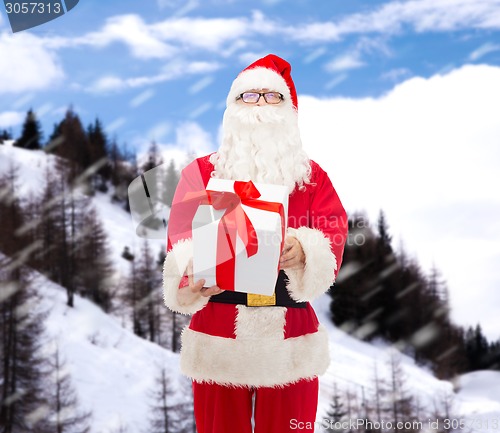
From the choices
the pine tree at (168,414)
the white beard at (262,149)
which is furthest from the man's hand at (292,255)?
→ the pine tree at (168,414)

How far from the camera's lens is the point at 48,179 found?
134 feet

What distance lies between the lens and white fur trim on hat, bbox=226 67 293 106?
3295 mm

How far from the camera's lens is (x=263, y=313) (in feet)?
9.64

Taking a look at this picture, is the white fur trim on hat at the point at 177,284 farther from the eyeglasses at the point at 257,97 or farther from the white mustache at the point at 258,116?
the eyeglasses at the point at 257,97

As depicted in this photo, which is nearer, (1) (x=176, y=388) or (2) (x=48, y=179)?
(1) (x=176, y=388)

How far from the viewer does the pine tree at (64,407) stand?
72.5ft

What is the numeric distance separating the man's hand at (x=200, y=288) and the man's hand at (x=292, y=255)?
0.37 meters

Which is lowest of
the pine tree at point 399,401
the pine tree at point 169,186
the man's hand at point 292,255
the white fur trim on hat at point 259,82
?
the pine tree at point 399,401

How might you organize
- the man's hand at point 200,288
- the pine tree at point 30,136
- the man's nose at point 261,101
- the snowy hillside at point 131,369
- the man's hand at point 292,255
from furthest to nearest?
1. the pine tree at point 30,136
2. the snowy hillside at point 131,369
3. the man's nose at point 261,101
4. the man's hand at point 292,255
5. the man's hand at point 200,288

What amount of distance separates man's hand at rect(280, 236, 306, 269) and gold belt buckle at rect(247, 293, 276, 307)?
0.62 ft

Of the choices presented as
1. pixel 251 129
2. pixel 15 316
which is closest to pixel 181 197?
pixel 251 129

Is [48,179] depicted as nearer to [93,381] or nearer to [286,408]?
[93,381]

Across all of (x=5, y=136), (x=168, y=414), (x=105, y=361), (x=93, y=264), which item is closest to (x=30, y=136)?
(x=5, y=136)

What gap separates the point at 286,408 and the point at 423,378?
36767 millimetres
